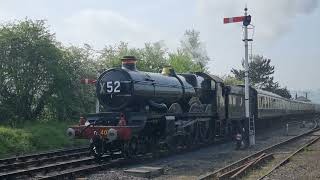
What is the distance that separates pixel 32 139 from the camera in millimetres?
20812

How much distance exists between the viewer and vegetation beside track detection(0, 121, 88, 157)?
749 inches

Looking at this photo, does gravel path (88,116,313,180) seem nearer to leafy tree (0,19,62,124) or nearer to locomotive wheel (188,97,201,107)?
locomotive wheel (188,97,201,107)

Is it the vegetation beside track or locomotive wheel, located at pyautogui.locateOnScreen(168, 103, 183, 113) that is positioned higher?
locomotive wheel, located at pyautogui.locateOnScreen(168, 103, 183, 113)

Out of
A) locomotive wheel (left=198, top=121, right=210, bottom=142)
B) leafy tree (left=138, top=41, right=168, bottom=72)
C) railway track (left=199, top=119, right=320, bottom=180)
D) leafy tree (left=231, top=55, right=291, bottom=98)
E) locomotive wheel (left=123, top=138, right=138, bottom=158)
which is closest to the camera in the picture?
railway track (left=199, top=119, right=320, bottom=180)

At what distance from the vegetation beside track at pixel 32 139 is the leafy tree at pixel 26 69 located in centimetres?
206

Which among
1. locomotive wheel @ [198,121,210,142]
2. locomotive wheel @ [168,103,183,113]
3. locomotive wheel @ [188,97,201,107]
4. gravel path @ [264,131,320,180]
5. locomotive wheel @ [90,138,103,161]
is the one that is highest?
locomotive wheel @ [188,97,201,107]

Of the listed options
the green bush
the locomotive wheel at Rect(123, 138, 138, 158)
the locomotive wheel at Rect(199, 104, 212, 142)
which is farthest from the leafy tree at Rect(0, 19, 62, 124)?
the locomotive wheel at Rect(123, 138, 138, 158)

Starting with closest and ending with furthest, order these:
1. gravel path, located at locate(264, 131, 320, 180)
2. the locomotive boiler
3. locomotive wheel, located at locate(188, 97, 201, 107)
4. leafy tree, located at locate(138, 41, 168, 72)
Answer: gravel path, located at locate(264, 131, 320, 180) < the locomotive boiler < locomotive wheel, located at locate(188, 97, 201, 107) < leafy tree, located at locate(138, 41, 168, 72)

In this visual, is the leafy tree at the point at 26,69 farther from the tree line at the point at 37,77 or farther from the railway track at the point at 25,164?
the railway track at the point at 25,164

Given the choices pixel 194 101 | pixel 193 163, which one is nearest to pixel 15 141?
pixel 194 101

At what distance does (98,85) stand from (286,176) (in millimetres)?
7225

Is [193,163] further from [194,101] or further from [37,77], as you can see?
[37,77]

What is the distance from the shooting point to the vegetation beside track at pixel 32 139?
62.4 ft

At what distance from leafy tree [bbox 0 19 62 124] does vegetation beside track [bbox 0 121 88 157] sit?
2057 millimetres
